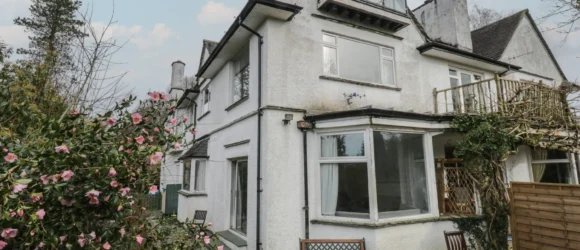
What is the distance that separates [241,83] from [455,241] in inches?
305

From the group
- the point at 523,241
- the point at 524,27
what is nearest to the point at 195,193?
the point at 523,241

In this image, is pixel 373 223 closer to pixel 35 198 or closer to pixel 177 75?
pixel 35 198

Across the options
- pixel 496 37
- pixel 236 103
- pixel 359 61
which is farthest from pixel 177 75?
pixel 496 37

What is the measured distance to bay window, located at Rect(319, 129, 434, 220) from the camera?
6.86m

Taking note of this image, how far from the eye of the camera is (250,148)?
7906 millimetres

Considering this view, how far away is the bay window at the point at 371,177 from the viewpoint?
686 centimetres

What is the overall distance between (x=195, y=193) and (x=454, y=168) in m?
10.1

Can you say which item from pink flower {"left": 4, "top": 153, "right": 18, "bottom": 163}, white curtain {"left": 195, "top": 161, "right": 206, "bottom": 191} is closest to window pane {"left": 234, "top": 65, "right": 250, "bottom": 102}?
white curtain {"left": 195, "top": 161, "right": 206, "bottom": 191}

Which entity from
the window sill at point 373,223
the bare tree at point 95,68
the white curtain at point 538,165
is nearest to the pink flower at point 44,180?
the bare tree at point 95,68

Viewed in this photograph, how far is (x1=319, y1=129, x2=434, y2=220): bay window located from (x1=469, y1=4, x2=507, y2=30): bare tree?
23616 mm

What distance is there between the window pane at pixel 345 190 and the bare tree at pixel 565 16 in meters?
6.27

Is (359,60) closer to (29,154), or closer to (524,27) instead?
(29,154)

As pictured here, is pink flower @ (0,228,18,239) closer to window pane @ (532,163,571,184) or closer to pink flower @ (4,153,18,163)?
pink flower @ (4,153,18,163)

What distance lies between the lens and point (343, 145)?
23.9 ft
